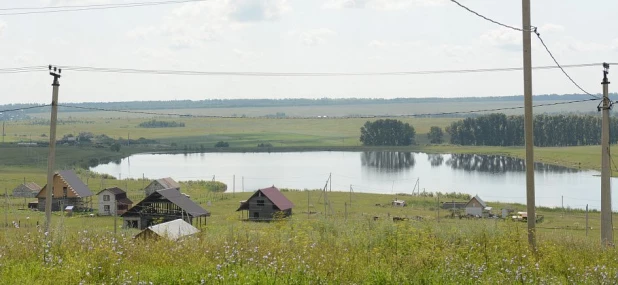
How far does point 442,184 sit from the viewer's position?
233 feet

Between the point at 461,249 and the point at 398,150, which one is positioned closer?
the point at 461,249

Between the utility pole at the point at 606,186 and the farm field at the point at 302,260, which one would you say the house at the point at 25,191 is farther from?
the utility pole at the point at 606,186

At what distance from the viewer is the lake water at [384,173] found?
2569 inches

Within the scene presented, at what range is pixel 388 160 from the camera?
10500 cm

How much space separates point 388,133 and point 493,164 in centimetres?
4253

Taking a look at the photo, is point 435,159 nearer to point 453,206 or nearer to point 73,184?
point 453,206

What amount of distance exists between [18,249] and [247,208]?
34778 mm

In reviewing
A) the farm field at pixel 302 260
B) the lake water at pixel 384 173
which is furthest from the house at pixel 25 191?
the farm field at pixel 302 260

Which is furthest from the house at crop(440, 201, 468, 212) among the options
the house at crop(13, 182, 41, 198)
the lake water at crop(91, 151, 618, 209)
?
the house at crop(13, 182, 41, 198)

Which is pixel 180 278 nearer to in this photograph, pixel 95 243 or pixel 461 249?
pixel 95 243

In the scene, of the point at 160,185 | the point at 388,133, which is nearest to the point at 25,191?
the point at 160,185

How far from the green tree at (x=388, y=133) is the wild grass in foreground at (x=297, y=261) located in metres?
125

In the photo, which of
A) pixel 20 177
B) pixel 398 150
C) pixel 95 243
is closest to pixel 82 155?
pixel 20 177

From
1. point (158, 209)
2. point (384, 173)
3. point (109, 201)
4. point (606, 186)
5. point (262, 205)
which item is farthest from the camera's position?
point (384, 173)
